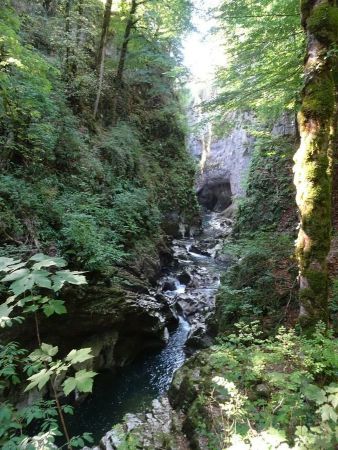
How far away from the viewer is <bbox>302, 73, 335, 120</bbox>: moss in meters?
4.02

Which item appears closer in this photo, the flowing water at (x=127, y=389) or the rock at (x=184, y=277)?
the flowing water at (x=127, y=389)

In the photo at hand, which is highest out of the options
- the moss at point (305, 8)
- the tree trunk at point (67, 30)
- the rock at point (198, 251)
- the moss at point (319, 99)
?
the tree trunk at point (67, 30)

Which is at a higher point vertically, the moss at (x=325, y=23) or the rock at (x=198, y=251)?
the moss at (x=325, y=23)

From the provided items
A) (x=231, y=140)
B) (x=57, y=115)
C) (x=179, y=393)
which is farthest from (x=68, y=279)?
(x=231, y=140)

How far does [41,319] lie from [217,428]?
3.74 m

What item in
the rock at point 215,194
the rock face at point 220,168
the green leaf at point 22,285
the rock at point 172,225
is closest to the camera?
the green leaf at point 22,285

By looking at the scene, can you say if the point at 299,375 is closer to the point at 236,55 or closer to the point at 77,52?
the point at 236,55

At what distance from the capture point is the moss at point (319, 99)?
4.02 meters

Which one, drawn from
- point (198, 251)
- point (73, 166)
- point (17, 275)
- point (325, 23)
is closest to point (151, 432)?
point (17, 275)

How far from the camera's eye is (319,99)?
406 cm

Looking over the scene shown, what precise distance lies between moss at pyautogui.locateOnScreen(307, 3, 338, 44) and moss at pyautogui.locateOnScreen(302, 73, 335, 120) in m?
0.46

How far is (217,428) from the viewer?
4023mm

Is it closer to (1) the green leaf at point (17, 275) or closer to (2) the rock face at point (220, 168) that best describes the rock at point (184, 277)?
(1) the green leaf at point (17, 275)

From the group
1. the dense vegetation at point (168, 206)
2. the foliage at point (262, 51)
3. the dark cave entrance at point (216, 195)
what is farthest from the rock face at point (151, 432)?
the dark cave entrance at point (216, 195)
